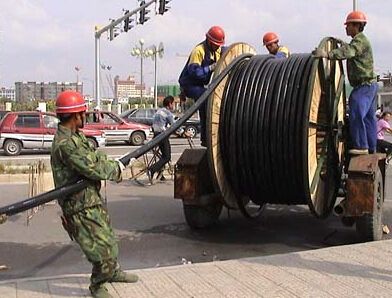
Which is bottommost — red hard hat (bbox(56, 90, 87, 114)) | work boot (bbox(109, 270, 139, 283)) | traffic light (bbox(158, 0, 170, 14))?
work boot (bbox(109, 270, 139, 283))

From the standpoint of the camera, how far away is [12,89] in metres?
145

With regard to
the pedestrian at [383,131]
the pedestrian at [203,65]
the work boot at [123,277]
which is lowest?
the work boot at [123,277]

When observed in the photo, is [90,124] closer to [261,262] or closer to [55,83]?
[261,262]

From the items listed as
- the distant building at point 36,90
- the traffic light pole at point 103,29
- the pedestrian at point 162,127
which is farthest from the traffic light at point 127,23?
the distant building at point 36,90

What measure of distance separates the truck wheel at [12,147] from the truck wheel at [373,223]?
16983 mm

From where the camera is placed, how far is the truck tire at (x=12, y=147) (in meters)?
22.0

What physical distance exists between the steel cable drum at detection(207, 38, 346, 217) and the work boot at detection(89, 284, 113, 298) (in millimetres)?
2643

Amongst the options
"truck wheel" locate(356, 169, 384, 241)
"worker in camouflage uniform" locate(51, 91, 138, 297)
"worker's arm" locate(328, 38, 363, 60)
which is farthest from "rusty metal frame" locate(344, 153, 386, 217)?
"worker in camouflage uniform" locate(51, 91, 138, 297)

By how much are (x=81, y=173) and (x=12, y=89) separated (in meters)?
147

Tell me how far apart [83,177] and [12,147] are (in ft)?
59.7

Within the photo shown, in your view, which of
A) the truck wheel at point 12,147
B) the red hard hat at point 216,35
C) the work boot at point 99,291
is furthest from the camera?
the truck wheel at point 12,147

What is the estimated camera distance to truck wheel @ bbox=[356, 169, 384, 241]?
284 inches

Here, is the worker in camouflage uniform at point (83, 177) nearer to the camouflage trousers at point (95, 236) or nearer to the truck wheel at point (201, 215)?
the camouflage trousers at point (95, 236)

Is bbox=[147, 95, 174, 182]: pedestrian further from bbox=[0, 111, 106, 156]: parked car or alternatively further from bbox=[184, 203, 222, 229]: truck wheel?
bbox=[0, 111, 106, 156]: parked car
